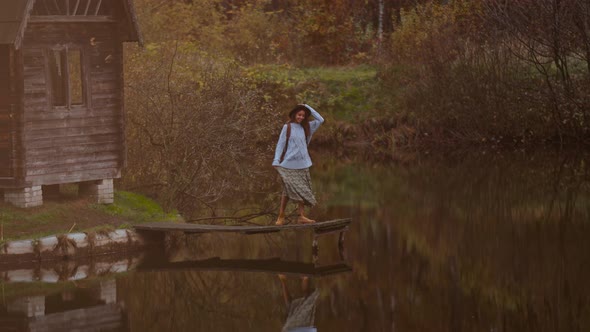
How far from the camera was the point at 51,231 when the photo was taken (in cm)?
2064

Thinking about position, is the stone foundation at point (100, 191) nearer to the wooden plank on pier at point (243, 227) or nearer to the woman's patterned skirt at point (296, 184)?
the wooden plank on pier at point (243, 227)

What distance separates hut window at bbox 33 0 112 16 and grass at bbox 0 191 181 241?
11.0ft

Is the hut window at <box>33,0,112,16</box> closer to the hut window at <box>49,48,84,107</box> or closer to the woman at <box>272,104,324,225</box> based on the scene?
the hut window at <box>49,48,84,107</box>

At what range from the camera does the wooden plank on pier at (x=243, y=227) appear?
20188 millimetres

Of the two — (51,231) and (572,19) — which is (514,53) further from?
(51,231)

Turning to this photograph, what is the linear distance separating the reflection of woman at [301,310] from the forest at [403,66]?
978cm

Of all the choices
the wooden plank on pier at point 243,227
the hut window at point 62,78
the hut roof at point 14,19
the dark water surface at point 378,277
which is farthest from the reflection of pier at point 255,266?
the hut roof at point 14,19

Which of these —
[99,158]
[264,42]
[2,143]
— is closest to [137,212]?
[99,158]

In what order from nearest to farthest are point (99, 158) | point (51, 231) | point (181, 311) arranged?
point (181, 311), point (51, 231), point (99, 158)

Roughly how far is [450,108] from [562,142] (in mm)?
3738

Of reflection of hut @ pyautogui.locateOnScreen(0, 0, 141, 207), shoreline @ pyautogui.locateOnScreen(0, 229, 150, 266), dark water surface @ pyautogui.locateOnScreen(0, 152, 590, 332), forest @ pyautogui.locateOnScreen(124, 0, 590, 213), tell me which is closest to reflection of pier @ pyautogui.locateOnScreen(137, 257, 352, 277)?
dark water surface @ pyautogui.locateOnScreen(0, 152, 590, 332)

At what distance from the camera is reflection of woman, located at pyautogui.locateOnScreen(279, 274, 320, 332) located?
1543 cm

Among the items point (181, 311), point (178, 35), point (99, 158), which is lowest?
point (181, 311)

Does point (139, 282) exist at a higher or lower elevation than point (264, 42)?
lower
